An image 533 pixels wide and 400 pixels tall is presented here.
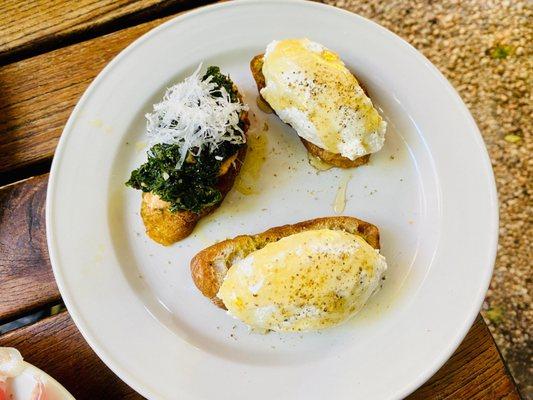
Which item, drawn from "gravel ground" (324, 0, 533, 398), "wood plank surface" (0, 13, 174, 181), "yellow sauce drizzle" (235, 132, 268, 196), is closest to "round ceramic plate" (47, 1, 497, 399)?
"yellow sauce drizzle" (235, 132, 268, 196)

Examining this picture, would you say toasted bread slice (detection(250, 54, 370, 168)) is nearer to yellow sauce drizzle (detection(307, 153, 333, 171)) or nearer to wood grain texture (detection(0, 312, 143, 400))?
yellow sauce drizzle (detection(307, 153, 333, 171))

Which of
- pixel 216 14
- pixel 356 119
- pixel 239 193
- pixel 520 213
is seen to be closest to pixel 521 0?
pixel 520 213

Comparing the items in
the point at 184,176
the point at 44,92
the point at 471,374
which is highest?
the point at 44,92

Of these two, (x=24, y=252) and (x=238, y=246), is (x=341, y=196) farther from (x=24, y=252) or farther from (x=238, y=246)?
(x=24, y=252)

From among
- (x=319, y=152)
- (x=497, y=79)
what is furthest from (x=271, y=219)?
(x=497, y=79)

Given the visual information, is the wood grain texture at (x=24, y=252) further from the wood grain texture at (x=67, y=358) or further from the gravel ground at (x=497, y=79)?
the gravel ground at (x=497, y=79)

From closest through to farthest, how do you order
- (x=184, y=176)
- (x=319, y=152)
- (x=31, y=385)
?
1. (x=31, y=385)
2. (x=184, y=176)
3. (x=319, y=152)

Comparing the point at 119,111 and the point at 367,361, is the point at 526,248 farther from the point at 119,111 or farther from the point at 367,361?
the point at 119,111
